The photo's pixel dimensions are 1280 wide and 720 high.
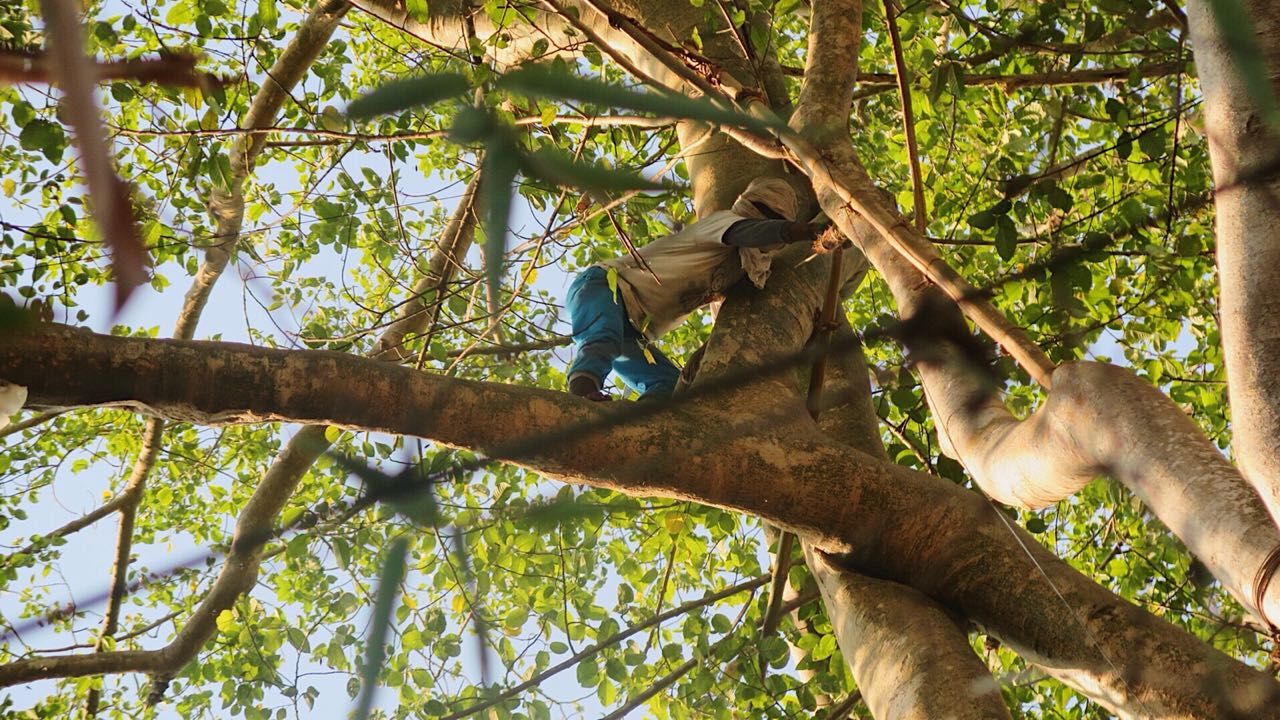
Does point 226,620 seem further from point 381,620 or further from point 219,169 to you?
point 381,620

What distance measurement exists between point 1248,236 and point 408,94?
0.68m

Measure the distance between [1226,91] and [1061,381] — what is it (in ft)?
1.50

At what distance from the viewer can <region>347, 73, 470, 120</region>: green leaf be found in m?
0.49

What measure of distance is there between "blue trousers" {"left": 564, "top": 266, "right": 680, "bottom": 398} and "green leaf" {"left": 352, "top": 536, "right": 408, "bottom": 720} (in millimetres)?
2342

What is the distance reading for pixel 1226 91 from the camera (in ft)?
2.76

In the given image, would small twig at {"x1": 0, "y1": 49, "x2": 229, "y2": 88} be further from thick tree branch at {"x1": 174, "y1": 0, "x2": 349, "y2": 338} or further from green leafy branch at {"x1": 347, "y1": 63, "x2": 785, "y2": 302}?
thick tree branch at {"x1": 174, "y1": 0, "x2": 349, "y2": 338}

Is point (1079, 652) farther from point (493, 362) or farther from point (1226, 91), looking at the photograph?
point (493, 362)

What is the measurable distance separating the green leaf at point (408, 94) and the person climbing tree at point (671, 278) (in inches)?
89.3

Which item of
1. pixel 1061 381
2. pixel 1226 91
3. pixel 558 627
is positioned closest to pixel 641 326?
pixel 558 627

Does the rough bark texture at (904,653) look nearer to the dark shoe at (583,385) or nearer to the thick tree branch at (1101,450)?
the thick tree branch at (1101,450)

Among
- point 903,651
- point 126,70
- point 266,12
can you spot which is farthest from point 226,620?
point 126,70

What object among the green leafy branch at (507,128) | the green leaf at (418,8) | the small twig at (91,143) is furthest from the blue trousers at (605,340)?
the small twig at (91,143)

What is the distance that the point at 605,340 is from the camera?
302cm

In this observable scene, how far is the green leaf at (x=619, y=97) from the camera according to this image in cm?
43
